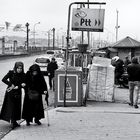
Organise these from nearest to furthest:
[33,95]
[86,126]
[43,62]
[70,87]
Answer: [33,95] → [86,126] → [70,87] → [43,62]

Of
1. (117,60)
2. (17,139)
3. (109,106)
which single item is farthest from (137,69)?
(117,60)

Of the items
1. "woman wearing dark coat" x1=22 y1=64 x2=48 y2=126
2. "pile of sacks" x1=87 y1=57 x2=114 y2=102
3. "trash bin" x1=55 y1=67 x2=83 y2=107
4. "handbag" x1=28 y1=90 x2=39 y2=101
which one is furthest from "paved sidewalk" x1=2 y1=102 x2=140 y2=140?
"pile of sacks" x1=87 y1=57 x2=114 y2=102

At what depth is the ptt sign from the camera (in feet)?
48.1

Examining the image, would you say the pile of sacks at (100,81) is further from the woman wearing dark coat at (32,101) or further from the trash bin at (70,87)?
the woman wearing dark coat at (32,101)

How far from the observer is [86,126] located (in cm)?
1066

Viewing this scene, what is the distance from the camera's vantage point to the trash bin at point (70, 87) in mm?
14102

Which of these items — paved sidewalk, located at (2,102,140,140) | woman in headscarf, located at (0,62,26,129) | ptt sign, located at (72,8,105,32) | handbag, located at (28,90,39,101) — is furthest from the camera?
ptt sign, located at (72,8,105,32)

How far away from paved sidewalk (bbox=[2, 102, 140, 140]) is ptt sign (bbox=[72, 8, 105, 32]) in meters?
2.56

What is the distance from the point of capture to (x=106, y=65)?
1609 cm

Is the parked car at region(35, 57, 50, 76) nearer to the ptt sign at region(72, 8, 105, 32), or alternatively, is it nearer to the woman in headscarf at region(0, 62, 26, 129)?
the ptt sign at region(72, 8, 105, 32)

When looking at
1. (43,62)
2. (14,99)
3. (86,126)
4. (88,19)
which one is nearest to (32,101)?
(14,99)

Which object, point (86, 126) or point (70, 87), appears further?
point (70, 87)

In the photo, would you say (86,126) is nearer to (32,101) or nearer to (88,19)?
(32,101)

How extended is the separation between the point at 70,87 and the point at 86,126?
11.8ft
